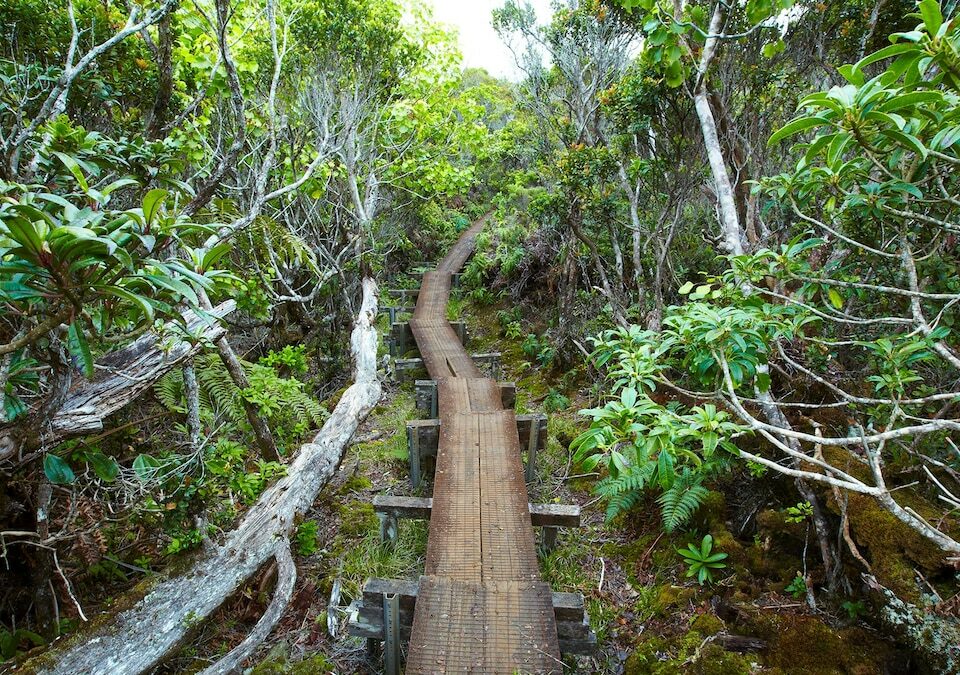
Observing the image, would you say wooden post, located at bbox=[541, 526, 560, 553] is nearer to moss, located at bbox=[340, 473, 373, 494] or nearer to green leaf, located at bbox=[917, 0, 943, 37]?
moss, located at bbox=[340, 473, 373, 494]

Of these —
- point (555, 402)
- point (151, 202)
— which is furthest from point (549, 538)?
point (151, 202)

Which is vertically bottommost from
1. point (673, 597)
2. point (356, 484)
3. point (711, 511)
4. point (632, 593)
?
point (632, 593)

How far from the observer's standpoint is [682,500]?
4.34 metres

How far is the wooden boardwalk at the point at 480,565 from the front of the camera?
9.88ft

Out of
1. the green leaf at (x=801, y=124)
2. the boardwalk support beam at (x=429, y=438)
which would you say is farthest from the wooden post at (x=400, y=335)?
the green leaf at (x=801, y=124)

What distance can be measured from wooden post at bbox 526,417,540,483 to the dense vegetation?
25 centimetres

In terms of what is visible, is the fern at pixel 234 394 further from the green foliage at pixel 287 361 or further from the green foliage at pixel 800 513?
the green foliage at pixel 800 513

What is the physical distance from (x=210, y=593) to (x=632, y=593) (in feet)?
10.7

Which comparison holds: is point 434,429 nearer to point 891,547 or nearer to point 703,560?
point 703,560

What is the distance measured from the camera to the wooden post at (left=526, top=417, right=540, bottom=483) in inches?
220

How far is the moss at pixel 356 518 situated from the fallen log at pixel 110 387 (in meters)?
2.36

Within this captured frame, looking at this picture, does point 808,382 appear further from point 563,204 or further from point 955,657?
point 563,204

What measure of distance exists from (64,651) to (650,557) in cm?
424

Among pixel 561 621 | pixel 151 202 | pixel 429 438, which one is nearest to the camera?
pixel 151 202
